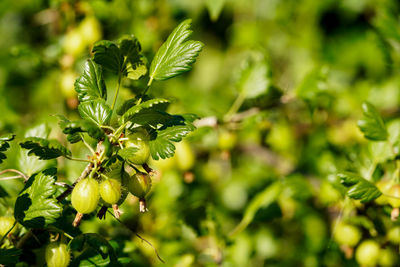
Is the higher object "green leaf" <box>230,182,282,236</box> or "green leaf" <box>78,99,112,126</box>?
"green leaf" <box>78,99,112,126</box>

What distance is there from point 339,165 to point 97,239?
3.40 feet

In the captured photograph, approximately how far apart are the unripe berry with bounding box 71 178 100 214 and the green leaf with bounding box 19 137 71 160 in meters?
0.10

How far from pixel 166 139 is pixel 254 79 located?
0.93m

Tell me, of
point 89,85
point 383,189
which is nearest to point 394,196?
point 383,189

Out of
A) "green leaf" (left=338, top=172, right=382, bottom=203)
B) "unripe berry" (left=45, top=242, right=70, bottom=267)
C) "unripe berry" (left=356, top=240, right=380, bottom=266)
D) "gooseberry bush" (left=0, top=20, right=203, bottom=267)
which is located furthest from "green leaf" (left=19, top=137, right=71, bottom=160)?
"unripe berry" (left=356, top=240, right=380, bottom=266)

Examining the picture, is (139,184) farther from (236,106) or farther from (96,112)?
(236,106)

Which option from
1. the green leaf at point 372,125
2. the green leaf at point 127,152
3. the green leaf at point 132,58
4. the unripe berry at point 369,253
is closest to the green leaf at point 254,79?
the green leaf at point 372,125

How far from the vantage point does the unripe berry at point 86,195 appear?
0.93 metres

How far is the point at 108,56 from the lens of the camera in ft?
3.28

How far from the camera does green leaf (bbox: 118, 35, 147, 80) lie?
981mm

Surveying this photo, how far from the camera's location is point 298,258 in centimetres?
219

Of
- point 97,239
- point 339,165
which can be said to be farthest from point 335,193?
point 97,239

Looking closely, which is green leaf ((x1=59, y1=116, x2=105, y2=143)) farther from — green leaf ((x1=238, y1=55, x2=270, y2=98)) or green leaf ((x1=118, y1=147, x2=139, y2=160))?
green leaf ((x1=238, y1=55, x2=270, y2=98))

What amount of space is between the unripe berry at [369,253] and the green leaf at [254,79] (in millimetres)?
751
